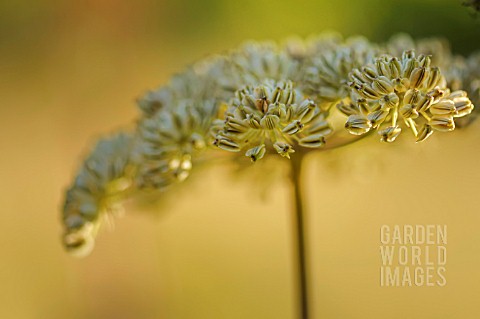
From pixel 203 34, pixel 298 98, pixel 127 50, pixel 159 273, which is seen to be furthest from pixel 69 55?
pixel 298 98

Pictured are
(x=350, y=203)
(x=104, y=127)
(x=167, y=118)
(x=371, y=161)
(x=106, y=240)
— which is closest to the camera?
(x=167, y=118)

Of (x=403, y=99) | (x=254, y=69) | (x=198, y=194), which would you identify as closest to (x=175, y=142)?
(x=254, y=69)

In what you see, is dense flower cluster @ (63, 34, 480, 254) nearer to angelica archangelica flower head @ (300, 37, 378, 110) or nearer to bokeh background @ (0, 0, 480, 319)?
angelica archangelica flower head @ (300, 37, 378, 110)

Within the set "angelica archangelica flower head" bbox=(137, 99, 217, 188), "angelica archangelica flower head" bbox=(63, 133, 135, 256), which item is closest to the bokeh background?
"angelica archangelica flower head" bbox=(63, 133, 135, 256)

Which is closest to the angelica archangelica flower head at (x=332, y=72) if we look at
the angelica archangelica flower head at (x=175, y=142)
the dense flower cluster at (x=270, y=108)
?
the dense flower cluster at (x=270, y=108)

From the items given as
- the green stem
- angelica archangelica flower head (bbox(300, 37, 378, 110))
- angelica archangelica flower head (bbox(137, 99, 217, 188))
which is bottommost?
the green stem

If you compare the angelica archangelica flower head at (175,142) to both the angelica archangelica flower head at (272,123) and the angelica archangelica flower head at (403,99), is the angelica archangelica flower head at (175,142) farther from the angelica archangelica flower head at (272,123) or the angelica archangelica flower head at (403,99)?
the angelica archangelica flower head at (403,99)

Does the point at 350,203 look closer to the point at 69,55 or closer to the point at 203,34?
the point at 203,34

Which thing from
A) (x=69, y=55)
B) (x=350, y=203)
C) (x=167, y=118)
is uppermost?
(x=69, y=55)
